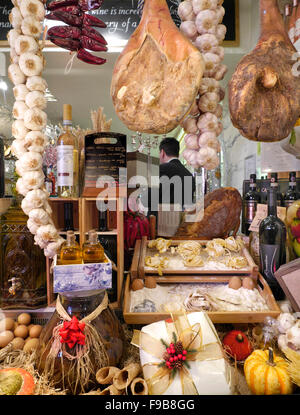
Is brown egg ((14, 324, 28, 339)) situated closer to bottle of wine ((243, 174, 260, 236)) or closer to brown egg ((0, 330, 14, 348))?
brown egg ((0, 330, 14, 348))

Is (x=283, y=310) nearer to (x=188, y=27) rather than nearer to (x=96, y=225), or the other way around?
(x=96, y=225)

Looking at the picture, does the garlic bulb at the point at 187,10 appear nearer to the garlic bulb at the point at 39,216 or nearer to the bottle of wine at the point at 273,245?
the bottle of wine at the point at 273,245

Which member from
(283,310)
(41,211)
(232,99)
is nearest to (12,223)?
(41,211)

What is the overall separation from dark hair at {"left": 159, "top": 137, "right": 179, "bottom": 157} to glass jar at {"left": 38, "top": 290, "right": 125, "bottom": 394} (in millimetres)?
762

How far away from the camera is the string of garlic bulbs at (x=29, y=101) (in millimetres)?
996

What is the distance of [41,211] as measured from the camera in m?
1.04

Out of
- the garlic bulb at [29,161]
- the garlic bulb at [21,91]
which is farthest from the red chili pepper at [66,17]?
the garlic bulb at [29,161]

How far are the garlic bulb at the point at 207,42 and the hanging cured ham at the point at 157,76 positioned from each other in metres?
0.15

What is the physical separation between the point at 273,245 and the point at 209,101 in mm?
651

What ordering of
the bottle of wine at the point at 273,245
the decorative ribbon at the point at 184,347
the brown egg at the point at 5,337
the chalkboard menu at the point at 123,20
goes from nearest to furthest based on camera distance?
1. the decorative ribbon at the point at 184,347
2. the brown egg at the point at 5,337
3. the bottle of wine at the point at 273,245
4. the chalkboard menu at the point at 123,20

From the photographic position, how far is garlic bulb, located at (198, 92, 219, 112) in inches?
37.4

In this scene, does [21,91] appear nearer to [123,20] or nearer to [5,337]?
[123,20]

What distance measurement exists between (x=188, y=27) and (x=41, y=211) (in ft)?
2.63

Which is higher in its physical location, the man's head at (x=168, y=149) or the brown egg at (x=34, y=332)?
the man's head at (x=168, y=149)
